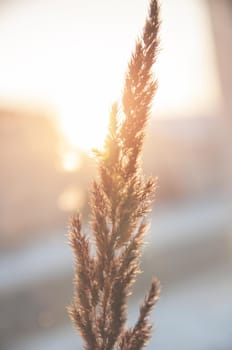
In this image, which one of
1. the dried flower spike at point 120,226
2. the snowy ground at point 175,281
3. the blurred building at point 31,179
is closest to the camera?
the dried flower spike at point 120,226

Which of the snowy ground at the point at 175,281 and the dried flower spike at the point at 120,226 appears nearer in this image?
the dried flower spike at the point at 120,226

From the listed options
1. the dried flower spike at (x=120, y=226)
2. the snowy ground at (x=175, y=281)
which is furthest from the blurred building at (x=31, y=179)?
the dried flower spike at (x=120, y=226)

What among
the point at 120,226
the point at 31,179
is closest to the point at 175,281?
the point at 31,179

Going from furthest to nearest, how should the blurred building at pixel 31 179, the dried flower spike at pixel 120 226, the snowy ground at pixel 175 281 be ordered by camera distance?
the blurred building at pixel 31 179, the snowy ground at pixel 175 281, the dried flower spike at pixel 120 226

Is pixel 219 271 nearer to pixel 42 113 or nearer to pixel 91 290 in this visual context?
pixel 42 113

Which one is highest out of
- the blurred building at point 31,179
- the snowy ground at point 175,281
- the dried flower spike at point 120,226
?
the blurred building at point 31,179

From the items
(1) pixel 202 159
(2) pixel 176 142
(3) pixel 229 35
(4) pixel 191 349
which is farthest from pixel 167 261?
(1) pixel 202 159

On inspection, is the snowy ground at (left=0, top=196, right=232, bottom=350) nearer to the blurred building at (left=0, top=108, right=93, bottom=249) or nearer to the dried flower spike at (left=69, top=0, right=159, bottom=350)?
the blurred building at (left=0, top=108, right=93, bottom=249)

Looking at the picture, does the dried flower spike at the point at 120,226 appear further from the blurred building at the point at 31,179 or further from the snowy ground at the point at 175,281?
the blurred building at the point at 31,179
